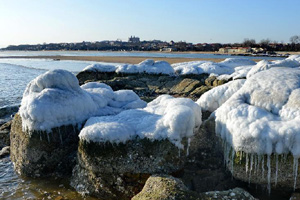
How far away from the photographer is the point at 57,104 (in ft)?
21.4

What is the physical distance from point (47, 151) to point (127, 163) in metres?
2.36

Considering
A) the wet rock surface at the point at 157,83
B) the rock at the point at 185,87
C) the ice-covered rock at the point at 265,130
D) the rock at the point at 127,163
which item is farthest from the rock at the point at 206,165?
→ the rock at the point at 185,87

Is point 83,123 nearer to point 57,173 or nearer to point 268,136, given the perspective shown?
point 57,173

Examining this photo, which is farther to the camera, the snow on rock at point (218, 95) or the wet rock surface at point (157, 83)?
the wet rock surface at point (157, 83)

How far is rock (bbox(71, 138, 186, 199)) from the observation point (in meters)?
5.39

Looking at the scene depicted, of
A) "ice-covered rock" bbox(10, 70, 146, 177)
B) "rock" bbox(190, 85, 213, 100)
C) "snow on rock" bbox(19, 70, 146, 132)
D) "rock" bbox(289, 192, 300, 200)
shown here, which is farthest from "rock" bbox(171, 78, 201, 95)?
"rock" bbox(289, 192, 300, 200)

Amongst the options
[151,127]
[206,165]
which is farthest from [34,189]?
[206,165]

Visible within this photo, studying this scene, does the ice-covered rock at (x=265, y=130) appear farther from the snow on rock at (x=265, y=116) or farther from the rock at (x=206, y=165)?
the rock at (x=206, y=165)

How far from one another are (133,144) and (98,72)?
45.1 feet

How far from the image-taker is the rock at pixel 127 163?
539cm

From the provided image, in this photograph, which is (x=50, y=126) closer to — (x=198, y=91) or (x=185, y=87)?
(x=198, y=91)

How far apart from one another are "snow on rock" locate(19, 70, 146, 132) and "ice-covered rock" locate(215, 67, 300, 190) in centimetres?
328

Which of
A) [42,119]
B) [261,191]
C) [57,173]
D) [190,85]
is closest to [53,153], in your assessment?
[57,173]

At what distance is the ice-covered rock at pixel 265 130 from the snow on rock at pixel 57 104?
3.28 meters
